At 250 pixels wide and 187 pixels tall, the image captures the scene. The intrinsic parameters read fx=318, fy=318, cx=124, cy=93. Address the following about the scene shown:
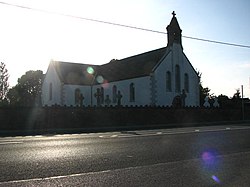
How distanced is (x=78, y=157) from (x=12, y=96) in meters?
74.1

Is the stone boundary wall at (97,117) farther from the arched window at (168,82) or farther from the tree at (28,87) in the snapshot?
the tree at (28,87)

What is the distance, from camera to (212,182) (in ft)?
22.6

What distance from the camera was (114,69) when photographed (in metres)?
51.5

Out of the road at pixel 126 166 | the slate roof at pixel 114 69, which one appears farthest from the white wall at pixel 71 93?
the road at pixel 126 166

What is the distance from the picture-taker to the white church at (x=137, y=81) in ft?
139

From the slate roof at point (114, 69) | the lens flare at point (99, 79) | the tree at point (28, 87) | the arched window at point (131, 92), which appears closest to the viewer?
the slate roof at point (114, 69)

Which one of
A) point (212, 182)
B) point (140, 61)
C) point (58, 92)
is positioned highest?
point (140, 61)

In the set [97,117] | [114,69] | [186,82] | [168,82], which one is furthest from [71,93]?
[97,117]

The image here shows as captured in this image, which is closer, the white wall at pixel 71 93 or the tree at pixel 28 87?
the white wall at pixel 71 93

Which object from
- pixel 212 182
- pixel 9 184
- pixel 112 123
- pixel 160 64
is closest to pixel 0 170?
pixel 9 184

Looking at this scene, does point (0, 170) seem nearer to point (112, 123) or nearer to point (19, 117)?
point (19, 117)

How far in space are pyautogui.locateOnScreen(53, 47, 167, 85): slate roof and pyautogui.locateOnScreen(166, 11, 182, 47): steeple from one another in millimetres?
1563

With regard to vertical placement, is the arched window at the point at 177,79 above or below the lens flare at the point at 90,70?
below

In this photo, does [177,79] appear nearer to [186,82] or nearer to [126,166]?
[186,82]
